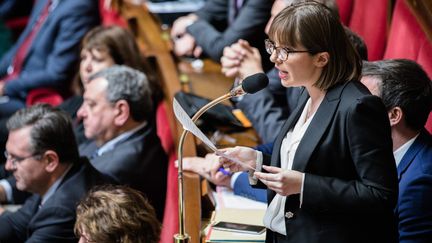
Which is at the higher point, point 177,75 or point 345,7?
point 345,7

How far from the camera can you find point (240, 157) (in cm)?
122

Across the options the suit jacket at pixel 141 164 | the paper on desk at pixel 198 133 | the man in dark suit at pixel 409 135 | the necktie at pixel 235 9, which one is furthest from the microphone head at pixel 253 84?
Answer: the necktie at pixel 235 9

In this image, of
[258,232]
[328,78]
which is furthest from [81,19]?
[328,78]

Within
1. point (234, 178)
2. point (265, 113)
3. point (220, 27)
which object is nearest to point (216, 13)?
point (220, 27)

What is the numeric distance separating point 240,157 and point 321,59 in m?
0.21

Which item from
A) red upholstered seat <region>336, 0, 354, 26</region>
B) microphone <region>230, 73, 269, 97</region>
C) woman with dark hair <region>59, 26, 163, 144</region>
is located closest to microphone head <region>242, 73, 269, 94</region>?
microphone <region>230, 73, 269, 97</region>

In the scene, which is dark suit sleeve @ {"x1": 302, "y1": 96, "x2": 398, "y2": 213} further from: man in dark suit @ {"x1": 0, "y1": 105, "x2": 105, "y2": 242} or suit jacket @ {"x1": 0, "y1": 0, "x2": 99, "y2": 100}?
suit jacket @ {"x1": 0, "y1": 0, "x2": 99, "y2": 100}

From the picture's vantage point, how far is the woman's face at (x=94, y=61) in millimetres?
2541

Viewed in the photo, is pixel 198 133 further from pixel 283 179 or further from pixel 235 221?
pixel 235 221

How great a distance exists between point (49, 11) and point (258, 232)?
204 cm

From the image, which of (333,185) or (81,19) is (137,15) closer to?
(81,19)

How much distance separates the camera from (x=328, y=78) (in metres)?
1.15

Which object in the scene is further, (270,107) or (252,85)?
(270,107)

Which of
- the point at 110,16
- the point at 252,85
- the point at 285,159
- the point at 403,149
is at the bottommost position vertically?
the point at 110,16
